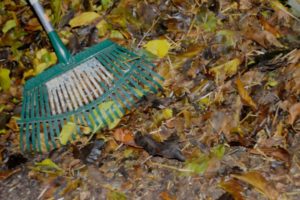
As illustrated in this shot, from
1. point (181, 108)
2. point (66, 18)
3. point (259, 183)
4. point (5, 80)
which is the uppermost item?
point (66, 18)

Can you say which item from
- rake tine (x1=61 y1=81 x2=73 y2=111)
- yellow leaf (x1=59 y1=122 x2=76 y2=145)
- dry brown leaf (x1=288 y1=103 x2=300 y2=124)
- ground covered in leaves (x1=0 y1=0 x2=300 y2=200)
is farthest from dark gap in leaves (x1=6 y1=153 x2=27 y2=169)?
dry brown leaf (x1=288 y1=103 x2=300 y2=124)

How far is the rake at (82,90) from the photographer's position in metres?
1.63

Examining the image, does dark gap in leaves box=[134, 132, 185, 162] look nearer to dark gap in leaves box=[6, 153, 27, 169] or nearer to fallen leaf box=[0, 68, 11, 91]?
dark gap in leaves box=[6, 153, 27, 169]

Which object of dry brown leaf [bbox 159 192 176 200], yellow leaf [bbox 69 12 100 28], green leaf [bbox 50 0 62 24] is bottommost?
dry brown leaf [bbox 159 192 176 200]

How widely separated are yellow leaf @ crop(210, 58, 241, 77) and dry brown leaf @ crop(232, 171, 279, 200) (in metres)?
0.49

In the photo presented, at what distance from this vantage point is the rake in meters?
1.63

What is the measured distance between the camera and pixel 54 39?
180 cm

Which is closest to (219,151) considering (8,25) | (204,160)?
(204,160)

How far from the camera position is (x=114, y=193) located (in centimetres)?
144

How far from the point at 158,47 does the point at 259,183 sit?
2.60 feet

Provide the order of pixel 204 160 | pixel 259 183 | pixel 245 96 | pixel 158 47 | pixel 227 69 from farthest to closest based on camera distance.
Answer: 1. pixel 158 47
2. pixel 227 69
3. pixel 245 96
4. pixel 204 160
5. pixel 259 183

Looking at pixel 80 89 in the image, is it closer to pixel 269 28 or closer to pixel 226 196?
pixel 226 196

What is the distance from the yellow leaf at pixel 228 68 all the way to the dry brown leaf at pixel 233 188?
0.51 m

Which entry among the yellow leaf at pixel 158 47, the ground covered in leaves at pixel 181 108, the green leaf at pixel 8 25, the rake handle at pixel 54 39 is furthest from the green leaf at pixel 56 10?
the yellow leaf at pixel 158 47
